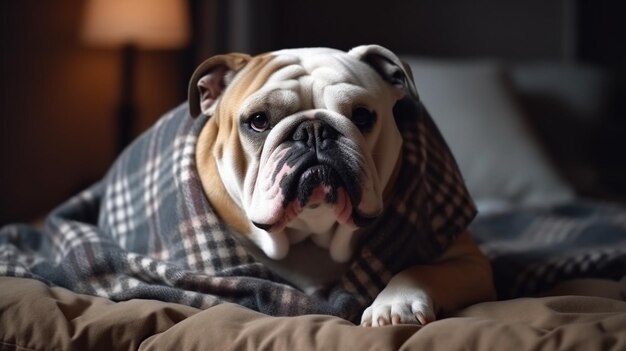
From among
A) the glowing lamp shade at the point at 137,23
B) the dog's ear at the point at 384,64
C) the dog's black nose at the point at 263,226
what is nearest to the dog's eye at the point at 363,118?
the dog's ear at the point at 384,64

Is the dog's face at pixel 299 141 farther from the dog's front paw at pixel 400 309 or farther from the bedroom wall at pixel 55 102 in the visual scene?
the bedroom wall at pixel 55 102

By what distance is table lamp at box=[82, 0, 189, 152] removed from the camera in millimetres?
2689

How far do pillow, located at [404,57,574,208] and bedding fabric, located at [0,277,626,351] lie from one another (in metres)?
1.29

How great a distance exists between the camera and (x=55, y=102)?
8.50ft

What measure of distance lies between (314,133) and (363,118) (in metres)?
0.11

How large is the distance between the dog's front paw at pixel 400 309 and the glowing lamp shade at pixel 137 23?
1.63 meters

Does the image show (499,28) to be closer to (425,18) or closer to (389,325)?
(425,18)

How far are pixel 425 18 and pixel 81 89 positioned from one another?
140 centimetres

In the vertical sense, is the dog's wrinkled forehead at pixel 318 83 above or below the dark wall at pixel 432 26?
above

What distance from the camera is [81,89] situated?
8.91 ft

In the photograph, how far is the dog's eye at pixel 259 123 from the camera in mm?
1370

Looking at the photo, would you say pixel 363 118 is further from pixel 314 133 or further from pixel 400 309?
pixel 400 309

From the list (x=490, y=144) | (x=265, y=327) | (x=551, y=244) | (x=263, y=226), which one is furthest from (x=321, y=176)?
(x=490, y=144)

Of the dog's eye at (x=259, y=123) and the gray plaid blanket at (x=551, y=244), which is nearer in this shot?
the dog's eye at (x=259, y=123)
